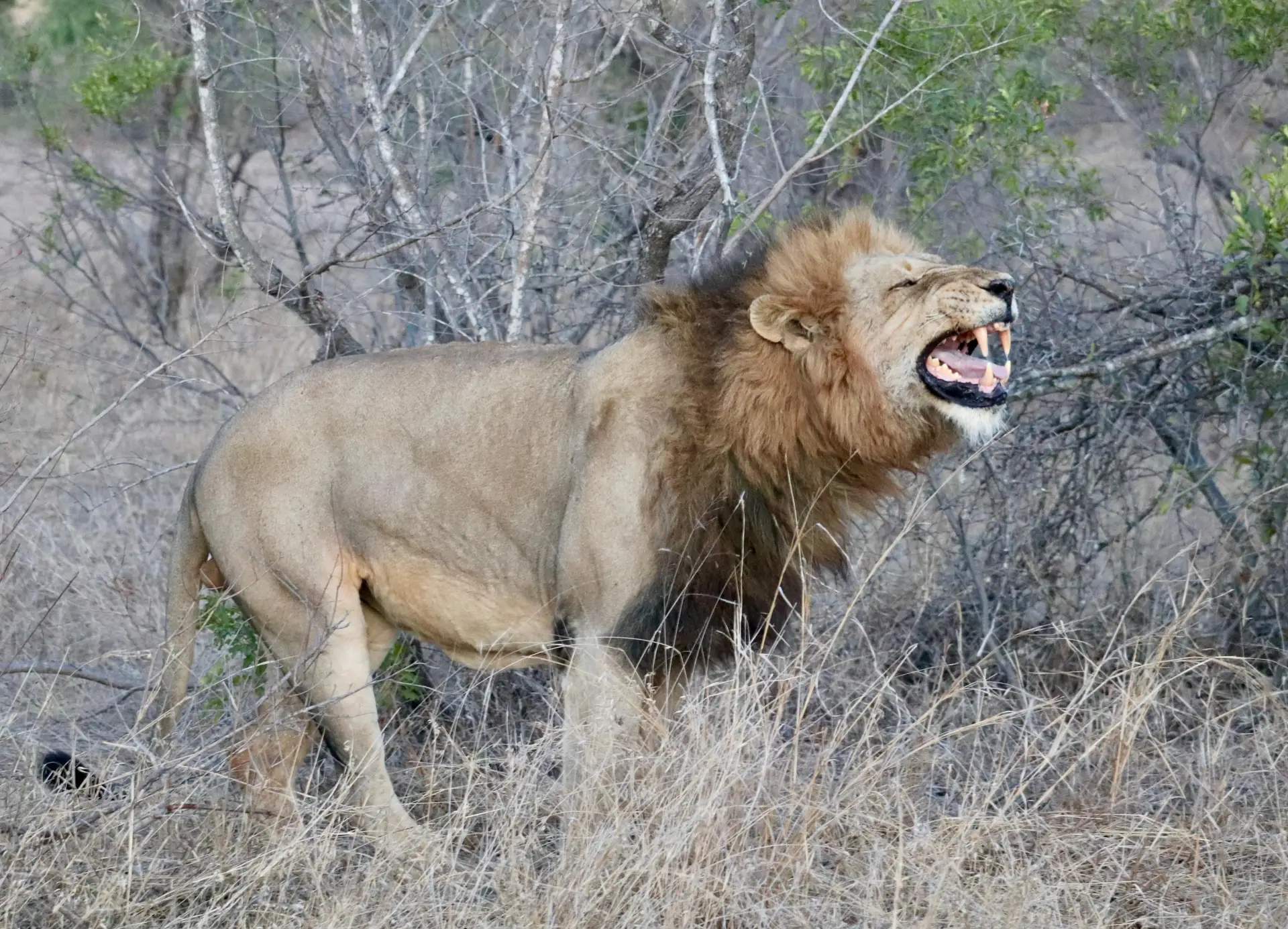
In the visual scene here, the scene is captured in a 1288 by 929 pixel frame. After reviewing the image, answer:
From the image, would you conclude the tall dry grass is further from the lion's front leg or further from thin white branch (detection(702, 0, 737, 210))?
thin white branch (detection(702, 0, 737, 210))

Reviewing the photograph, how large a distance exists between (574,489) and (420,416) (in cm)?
47

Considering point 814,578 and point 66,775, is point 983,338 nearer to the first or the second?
point 814,578

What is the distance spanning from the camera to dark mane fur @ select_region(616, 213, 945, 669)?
363cm

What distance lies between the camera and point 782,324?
3.62 metres

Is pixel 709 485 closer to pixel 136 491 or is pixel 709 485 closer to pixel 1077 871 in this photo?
pixel 1077 871

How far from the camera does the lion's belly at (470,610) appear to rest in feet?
12.8

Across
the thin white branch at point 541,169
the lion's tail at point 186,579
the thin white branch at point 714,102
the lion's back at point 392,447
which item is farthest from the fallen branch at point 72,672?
the thin white branch at point 714,102

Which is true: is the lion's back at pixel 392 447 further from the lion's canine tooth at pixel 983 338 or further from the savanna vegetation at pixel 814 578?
the lion's canine tooth at pixel 983 338

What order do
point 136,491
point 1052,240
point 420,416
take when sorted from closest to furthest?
point 420,416 < point 1052,240 < point 136,491

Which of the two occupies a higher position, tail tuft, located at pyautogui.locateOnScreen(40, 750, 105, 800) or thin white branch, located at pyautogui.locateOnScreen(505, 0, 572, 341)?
thin white branch, located at pyautogui.locateOnScreen(505, 0, 572, 341)

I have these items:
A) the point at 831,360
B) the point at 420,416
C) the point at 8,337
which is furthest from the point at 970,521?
the point at 8,337

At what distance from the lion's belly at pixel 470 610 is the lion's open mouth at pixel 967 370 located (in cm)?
105

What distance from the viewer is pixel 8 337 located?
11.5 feet

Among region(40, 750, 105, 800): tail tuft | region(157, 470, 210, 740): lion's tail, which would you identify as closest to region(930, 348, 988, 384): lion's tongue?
region(157, 470, 210, 740): lion's tail
